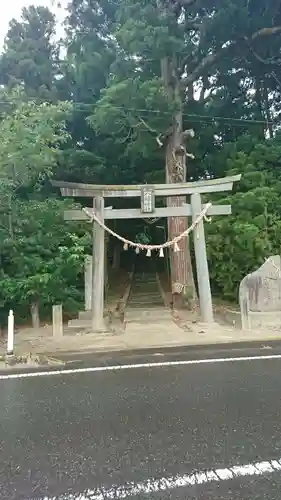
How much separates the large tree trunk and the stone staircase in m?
0.90

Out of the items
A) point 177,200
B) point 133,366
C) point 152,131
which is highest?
point 152,131

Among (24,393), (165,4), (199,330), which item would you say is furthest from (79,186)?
(165,4)

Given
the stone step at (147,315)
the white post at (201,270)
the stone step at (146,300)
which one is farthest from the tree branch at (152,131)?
the stone step at (147,315)

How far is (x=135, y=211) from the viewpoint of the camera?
1027cm

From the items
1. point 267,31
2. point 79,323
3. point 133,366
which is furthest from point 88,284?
point 267,31

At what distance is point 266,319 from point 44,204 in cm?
609

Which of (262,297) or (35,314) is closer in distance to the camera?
(262,297)

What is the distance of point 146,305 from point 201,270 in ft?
13.1

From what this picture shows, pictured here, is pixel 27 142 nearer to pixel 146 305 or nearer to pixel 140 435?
pixel 146 305

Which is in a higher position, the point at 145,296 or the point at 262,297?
the point at 262,297

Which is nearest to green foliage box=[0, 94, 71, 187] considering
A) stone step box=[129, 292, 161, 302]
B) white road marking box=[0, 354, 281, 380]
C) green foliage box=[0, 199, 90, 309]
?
green foliage box=[0, 199, 90, 309]

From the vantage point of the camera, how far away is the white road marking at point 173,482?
8.23 feet

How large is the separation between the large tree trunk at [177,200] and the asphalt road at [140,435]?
26.2 ft

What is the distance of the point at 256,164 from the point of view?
14.7 meters
